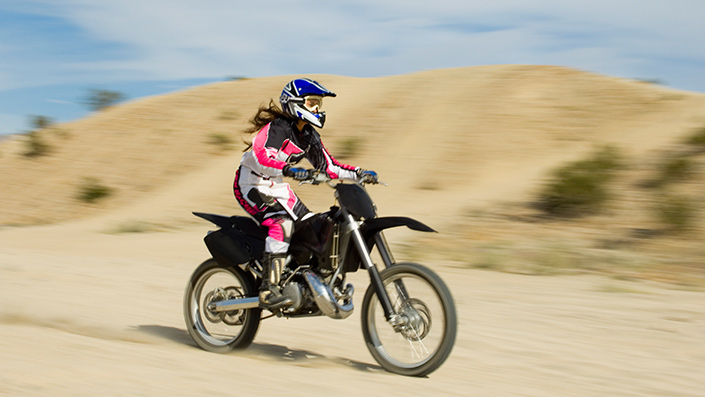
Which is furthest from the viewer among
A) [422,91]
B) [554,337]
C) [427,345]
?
[422,91]

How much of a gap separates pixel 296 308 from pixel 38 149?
32046mm

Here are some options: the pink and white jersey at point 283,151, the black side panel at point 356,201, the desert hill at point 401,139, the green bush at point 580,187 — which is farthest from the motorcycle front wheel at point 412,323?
the desert hill at point 401,139

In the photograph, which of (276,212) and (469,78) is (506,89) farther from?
(276,212)

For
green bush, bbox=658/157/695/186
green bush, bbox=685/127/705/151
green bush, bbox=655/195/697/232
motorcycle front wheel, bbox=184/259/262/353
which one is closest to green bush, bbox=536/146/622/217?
green bush, bbox=658/157/695/186

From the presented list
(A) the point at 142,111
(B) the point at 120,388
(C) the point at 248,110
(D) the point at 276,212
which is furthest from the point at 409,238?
(A) the point at 142,111

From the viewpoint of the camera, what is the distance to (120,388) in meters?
4.15

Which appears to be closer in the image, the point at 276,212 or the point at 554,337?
the point at 276,212

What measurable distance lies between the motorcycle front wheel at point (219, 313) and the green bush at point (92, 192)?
2204cm

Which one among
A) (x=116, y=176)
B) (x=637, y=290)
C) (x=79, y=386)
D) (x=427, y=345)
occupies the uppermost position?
(x=116, y=176)

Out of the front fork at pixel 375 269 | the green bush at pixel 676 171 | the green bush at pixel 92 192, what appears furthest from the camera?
the green bush at pixel 92 192

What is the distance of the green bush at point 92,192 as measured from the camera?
2669cm

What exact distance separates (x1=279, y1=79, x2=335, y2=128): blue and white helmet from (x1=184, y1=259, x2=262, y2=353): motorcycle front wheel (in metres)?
1.41

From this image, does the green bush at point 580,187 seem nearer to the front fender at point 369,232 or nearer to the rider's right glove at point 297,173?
the front fender at point 369,232

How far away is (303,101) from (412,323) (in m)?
1.75
